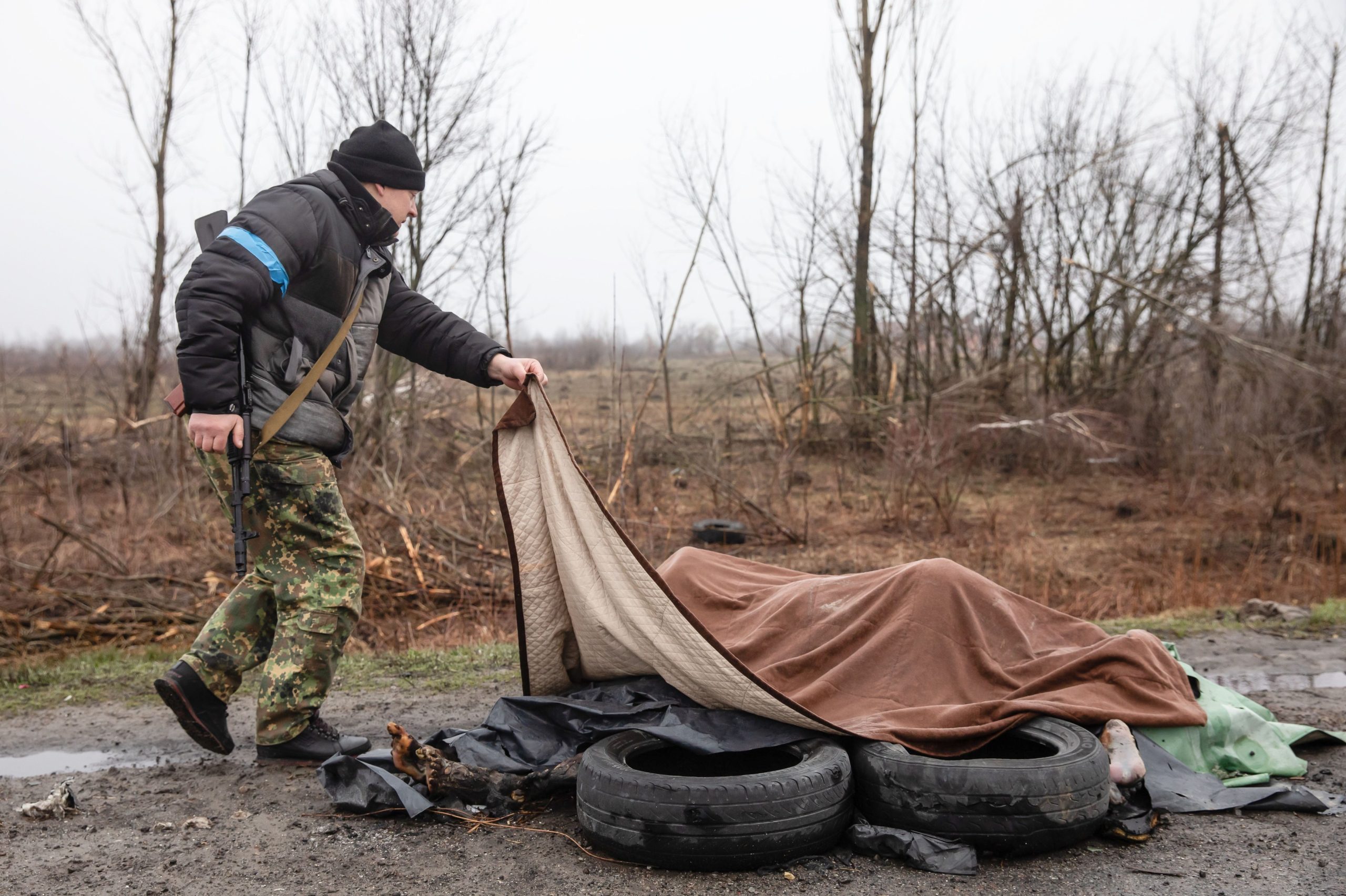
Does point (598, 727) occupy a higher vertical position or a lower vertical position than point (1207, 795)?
higher

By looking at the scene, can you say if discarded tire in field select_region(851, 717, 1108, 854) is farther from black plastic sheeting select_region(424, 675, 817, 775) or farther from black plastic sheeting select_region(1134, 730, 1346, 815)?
black plastic sheeting select_region(1134, 730, 1346, 815)

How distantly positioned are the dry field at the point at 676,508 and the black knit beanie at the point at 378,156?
345 centimetres

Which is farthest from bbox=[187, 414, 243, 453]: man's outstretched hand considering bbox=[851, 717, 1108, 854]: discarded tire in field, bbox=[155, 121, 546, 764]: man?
bbox=[851, 717, 1108, 854]: discarded tire in field

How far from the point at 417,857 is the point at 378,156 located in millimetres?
2521

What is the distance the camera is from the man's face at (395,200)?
3.96 meters

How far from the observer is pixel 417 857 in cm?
304

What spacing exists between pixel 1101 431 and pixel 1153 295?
2.17m

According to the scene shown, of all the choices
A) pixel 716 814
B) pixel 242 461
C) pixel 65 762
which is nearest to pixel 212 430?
pixel 242 461

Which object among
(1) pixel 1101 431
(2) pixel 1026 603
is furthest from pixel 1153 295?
(2) pixel 1026 603

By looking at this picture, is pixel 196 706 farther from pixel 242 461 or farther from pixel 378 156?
pixel 378 156

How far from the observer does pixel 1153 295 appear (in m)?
13.6

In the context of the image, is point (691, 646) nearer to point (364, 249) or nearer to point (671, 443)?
point (364, 249)

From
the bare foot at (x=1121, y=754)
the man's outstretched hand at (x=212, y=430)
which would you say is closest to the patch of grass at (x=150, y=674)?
the man's outstretched hand at (x=212, y=430)

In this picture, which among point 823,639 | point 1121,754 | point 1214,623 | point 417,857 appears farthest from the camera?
point 1214,623
